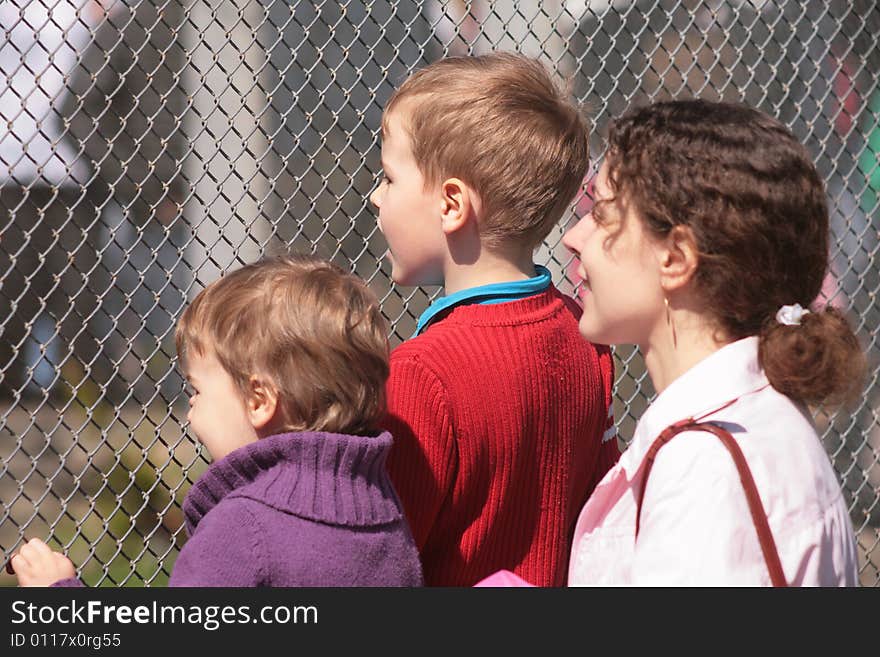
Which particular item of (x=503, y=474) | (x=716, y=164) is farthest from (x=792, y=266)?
(x=503, y=474)

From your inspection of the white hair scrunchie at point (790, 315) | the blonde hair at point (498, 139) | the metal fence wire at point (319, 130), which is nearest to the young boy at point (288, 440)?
the blonde hair at point (498, 139)

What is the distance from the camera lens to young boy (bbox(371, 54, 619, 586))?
5.79 feet

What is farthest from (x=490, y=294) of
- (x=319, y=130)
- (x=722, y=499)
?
(x=319, y=130)

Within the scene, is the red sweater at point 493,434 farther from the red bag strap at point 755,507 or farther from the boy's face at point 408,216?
the red bag strap at point 755,507

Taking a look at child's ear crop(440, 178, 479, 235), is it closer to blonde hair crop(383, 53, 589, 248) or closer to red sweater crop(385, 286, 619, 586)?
blonde hair crop(383, 53, 589, 248)

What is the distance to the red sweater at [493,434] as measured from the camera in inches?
69.2

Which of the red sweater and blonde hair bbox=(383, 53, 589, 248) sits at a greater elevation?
blonde hair bbox=(383, 53, 589, 248)

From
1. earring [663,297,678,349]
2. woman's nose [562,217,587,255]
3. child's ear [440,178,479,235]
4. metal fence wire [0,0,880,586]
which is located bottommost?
earring [663,297,678,349]

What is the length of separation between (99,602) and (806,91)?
129 inches

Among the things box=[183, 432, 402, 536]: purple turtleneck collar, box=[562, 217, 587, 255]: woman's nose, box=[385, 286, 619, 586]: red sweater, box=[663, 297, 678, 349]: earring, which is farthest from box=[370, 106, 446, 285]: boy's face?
box=[663, 297, 678, 349]: earring

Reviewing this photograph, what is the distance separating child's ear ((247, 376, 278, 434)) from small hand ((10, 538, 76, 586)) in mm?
374

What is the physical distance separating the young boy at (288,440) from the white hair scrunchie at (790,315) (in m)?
0.60

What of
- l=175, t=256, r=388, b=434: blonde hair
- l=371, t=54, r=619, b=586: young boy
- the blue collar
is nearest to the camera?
l=175, t=256, r=388, b=434: blonde hair

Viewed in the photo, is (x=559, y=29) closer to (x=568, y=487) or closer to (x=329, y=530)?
(x=568, y=487)
